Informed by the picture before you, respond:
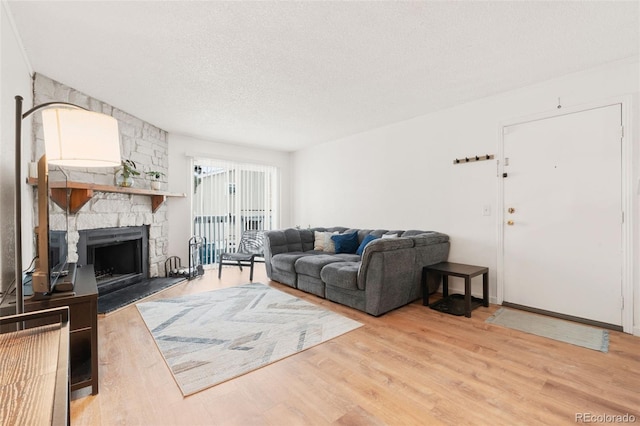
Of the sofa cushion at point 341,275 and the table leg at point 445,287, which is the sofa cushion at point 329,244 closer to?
the sofa cushion at point 341,275

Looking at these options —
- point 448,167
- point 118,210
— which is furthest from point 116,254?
point 448,167

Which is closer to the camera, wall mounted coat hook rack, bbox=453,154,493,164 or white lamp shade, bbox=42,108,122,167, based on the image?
white lamp shade, bbox=42,108,122,167

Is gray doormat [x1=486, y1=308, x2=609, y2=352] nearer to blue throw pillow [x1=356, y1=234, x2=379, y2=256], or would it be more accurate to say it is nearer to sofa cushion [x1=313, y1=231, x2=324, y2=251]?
blue throw pillow [x1=356, y1=234, x2=379, y2=256]

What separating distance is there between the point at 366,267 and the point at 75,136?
8.16 ft

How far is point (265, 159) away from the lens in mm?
5953

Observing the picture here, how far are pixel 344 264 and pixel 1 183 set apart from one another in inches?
114

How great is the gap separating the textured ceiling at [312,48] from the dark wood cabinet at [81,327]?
183 centimetres

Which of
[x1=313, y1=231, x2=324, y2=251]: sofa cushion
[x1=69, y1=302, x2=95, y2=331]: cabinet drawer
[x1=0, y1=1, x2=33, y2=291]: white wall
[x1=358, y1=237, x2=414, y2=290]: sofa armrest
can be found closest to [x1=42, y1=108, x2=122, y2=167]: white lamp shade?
[x1=0, y1=1, x2=33, y2=291]: white wall

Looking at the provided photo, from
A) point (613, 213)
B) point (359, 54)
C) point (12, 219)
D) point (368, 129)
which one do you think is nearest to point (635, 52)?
point (613, 213)

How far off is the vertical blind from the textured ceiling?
1850 mm

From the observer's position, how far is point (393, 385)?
181cm

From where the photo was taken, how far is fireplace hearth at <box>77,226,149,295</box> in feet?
11.2

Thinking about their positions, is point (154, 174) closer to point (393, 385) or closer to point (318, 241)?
point (318, 241)

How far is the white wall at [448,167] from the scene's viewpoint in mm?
2744
